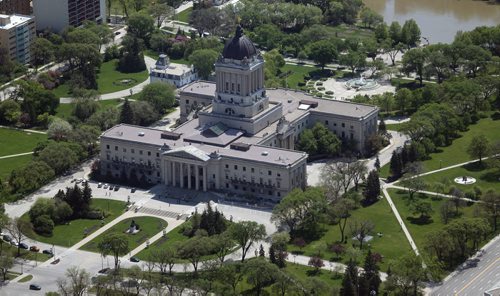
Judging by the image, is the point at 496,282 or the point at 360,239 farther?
the point at 360,239

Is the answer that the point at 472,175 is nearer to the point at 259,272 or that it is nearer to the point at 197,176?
the point at 197,176

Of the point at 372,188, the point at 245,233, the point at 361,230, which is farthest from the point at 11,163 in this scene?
the point at 361,230

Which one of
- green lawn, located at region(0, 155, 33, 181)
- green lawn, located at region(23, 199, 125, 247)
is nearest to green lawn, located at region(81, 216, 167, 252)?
green lawn, located at region(23, 199, 125, 247)

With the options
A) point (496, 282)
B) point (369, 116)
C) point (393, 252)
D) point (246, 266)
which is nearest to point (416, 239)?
point (393, 252)

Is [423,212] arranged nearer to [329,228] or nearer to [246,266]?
[329,228]

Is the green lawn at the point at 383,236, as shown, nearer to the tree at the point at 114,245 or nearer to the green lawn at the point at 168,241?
the green lawn at the point at 168,241
